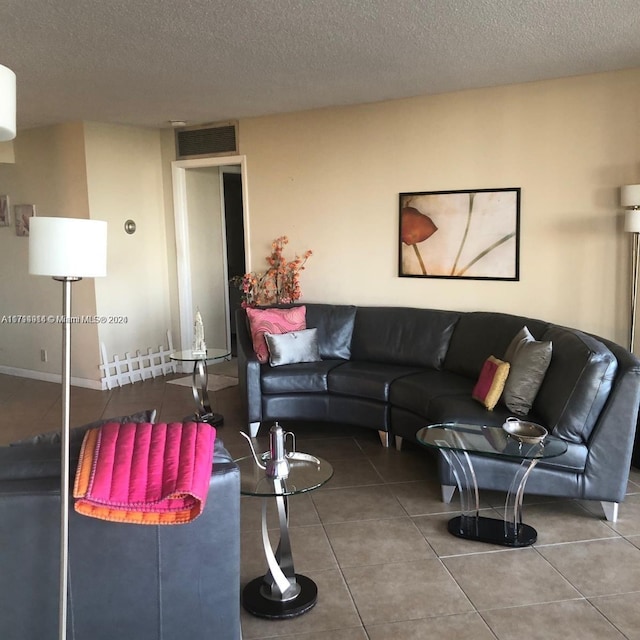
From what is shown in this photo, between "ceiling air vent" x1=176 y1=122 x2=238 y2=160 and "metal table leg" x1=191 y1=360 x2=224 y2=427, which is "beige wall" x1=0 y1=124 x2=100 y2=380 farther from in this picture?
"metal table leg" x1=191 y1=360 x2=224 y2=427

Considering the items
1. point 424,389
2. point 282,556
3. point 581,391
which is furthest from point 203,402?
point 581,391

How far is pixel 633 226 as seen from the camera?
13.0 ft

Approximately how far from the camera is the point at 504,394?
357cm

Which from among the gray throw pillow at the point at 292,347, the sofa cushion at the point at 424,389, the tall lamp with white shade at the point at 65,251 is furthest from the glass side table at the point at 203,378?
the tall lamp with white shade at the point at 65,251

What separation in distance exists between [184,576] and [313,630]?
2.44 feet

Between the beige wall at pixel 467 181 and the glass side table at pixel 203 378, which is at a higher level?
the beige wall at pixel 467 181

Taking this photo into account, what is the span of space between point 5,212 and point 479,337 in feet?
15.6

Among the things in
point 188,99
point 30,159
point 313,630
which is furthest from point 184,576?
point 30,159

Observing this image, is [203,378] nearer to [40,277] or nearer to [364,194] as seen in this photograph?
[364,194]

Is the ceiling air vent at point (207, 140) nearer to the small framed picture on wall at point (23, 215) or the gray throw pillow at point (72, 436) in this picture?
the small framed picture on wall at point (23, 215)

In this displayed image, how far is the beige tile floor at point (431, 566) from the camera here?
2.43 m

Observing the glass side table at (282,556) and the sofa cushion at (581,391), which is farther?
the sofa cushion at (581,391)

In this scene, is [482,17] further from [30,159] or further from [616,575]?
[30,159]

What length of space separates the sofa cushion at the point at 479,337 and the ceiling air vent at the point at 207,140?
2.73 metres
